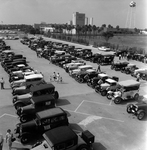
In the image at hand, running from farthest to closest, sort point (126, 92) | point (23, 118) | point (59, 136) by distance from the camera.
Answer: point (126, 92) < point (23, 118) < point (59, 136)

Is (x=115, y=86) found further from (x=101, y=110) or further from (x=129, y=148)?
(x=129, y=148)

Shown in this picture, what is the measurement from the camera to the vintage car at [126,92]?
16500mm

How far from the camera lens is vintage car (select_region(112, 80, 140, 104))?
16.5 m

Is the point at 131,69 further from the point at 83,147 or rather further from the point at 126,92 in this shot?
the point at 83,147

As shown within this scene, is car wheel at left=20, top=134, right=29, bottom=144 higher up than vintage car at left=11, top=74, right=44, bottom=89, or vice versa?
vintage car at left=11, top=74, right=44, bottom=89

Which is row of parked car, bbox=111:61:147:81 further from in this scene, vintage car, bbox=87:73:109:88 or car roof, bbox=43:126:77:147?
car roof, bbox=43:126:77:147

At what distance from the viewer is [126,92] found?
16.7 metres

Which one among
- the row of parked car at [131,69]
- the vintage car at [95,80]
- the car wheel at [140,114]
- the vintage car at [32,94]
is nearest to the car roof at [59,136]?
the vintage car at [32,94]

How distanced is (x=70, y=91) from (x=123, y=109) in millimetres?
6327

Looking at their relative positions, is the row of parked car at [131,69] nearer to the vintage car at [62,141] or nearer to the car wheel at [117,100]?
the car wheel at [117,100]

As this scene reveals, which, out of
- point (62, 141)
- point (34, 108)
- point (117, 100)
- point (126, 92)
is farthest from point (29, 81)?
point (62, 141)

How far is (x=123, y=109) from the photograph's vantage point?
1554 centimetres

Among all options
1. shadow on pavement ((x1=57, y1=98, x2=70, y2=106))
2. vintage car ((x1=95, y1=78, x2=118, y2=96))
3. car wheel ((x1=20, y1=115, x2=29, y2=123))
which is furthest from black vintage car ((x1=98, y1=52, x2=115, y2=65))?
car wheel ((x1=20, y1=115, x2=29, y2=123))

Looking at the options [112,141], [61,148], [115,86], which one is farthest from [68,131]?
[115,86]
